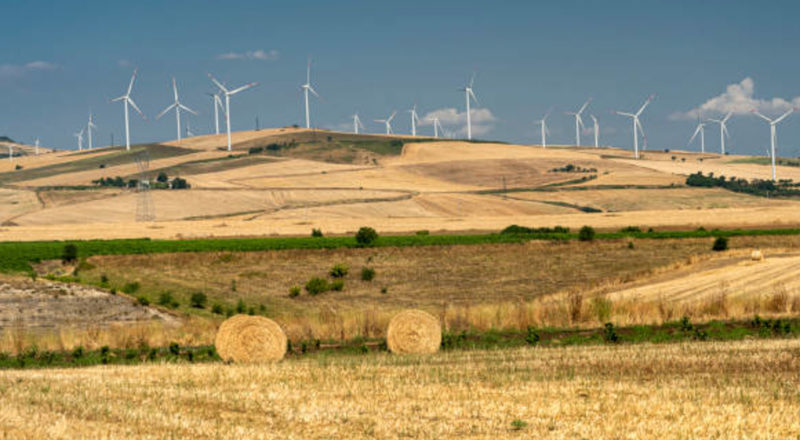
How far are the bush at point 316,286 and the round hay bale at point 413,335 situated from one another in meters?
37.8

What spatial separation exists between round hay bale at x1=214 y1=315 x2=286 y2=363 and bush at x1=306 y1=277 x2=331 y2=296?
39748 millimetres

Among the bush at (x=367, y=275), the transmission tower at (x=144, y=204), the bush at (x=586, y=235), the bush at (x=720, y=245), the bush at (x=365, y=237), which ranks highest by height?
the transmission tower at (x=144, y=204)

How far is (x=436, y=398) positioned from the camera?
70.4 feet

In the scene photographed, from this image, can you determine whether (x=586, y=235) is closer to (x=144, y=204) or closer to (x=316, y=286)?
(x=316, y=286)

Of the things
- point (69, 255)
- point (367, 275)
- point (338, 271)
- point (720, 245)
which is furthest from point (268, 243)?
point (720, 245)

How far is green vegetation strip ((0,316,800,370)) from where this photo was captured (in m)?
32.9

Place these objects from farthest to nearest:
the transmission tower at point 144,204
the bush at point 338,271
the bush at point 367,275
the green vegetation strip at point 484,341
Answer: the transmission tower at point 144,204 < the bush at point 338,271 < the bush at point 367,275 < the green vegetation strip at point 484,341

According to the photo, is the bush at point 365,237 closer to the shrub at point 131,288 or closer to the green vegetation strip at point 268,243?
the green vegetation strip at point 268,243

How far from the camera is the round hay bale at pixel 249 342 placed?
30.2 meters

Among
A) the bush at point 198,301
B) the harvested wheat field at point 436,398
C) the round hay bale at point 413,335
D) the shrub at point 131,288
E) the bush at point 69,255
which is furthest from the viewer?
the bush at point 69,255


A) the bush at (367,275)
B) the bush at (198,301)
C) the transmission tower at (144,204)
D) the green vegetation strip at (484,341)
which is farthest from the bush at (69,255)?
the transmission tower at (144,204)

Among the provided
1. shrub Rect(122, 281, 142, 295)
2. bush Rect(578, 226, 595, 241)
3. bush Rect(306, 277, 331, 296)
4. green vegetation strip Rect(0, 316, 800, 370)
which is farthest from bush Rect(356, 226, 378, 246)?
green vegetation strip Rect(0, 316, 800, 370)

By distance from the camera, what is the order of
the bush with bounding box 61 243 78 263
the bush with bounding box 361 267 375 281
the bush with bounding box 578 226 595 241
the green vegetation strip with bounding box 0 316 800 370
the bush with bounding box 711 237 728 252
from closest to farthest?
the green vegetation strip with bounding box 0 316 800 370
the bush with bounding box 361 267 375 281
the bush with bounding box 61 243 78 263
the bush with bounding box 711 237 728 252
the bush with bounding box 578 226 595 241

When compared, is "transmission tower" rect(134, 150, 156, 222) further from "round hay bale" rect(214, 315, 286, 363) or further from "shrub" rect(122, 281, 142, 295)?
"round hay bale" rect(214, 315, 286, 363)
